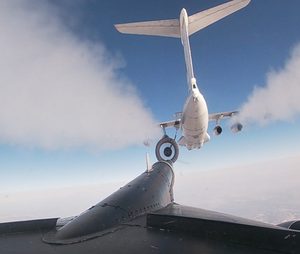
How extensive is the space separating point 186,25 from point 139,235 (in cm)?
1555

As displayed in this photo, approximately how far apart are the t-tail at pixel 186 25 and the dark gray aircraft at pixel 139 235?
11.2 m

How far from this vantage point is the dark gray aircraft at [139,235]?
9.32 feet

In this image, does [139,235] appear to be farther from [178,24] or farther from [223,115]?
[223,115]

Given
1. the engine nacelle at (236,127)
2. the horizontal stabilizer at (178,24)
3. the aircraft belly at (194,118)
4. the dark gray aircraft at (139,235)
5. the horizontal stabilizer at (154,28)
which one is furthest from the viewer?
the engine nacelle at (236,127)

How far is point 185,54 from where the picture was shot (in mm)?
14984

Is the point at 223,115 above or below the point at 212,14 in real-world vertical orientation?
below

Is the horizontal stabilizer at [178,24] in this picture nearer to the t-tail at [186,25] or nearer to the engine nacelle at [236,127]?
the t-tail at [186,25]

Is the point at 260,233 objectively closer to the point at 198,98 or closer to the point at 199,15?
the point at 198,98

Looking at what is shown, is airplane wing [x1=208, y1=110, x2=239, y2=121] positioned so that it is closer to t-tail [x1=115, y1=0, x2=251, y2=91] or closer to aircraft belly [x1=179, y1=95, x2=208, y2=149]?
aircraft belly [x1=179, y1=95, x2=208, y2=149]

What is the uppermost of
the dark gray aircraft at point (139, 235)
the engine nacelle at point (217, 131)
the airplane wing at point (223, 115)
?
the airplane wing at point (223, 115)

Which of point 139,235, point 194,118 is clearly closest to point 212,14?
point 194,118

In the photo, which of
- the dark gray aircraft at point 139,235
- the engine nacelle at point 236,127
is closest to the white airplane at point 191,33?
the engine nacelle at point 236,127

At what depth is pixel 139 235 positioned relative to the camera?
12.1 ft

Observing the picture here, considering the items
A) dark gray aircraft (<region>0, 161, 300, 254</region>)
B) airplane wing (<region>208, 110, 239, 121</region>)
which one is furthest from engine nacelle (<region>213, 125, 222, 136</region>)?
dark gray aircraft (<region>0, 161, 300, 254</region>)
